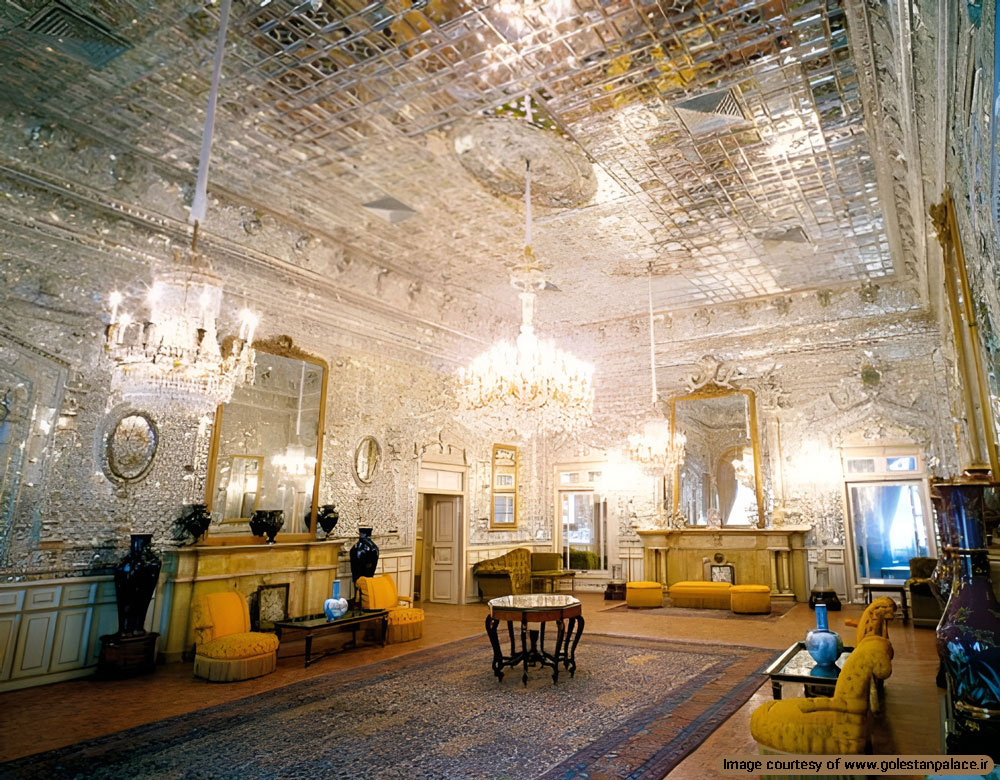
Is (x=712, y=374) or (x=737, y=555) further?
(x=712, y=374)

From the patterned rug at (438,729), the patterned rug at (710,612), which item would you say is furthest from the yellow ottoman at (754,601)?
the patterned rug at (438,729)

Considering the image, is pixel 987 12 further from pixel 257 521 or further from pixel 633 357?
pixel 633 357

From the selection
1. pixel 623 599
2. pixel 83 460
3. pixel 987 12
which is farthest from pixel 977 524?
pixel 623 599

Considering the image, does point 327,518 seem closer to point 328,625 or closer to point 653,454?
point 328,625

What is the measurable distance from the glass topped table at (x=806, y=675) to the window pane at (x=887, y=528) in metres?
6.58

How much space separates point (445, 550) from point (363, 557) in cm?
320

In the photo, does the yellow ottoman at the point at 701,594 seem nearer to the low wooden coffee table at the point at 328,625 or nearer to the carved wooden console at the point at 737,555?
the carved wooden console at the point at 737,555

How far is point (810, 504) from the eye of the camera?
35.6 feet

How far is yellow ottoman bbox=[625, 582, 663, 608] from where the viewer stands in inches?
415

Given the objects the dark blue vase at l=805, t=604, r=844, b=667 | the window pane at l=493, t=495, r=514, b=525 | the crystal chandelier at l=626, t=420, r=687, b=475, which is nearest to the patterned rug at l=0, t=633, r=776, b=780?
the dark blue vase at l=805, t=604, r=844, b=667

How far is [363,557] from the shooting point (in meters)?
8.64

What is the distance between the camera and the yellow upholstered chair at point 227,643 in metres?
5.80

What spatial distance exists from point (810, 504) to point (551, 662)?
673 centimetres

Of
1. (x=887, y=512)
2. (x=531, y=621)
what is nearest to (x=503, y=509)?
(x=531, y=621)
